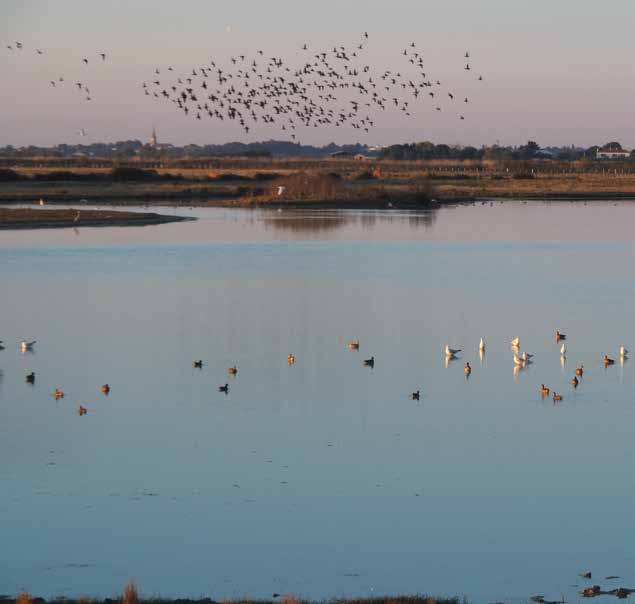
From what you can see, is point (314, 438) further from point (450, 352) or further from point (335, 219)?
point (335, 219)

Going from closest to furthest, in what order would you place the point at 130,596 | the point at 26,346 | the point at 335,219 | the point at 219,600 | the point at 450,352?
the point at 130,596, the point at 219,600, the point at 450,352, the point at 26,346, the point at 335,219

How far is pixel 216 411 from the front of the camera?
47.6 feet

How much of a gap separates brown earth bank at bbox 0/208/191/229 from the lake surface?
1830 centimetres

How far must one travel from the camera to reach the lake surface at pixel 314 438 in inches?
356

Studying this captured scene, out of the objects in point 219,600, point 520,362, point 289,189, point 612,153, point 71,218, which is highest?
point 612,153

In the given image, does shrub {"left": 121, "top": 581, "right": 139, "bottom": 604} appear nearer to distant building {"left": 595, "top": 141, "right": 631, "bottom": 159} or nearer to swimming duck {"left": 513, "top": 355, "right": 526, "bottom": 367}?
swimming duck {"left": 513, "top": 355, "right": 526, "bottom": 367}

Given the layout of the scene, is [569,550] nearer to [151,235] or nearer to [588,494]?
[588,494]

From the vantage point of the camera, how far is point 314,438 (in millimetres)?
13070

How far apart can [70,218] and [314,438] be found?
3752cm

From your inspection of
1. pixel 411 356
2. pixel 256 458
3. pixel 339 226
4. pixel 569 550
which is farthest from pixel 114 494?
pixel 339 226

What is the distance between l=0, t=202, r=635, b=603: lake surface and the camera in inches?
356

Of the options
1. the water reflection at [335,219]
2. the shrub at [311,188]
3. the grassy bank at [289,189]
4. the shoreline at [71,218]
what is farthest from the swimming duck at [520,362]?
the shrub at [311,188]

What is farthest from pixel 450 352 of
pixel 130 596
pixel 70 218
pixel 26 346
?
pixel 70 218

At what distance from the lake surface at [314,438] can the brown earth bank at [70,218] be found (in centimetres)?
1830
